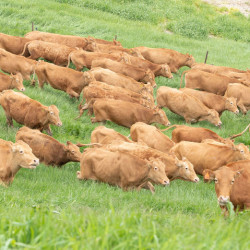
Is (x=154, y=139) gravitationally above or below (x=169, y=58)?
above

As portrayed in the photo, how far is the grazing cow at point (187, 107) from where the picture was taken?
1748cm

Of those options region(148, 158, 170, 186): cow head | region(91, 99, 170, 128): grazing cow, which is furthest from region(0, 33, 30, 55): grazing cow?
region(148, 158, 170, 186): cow head

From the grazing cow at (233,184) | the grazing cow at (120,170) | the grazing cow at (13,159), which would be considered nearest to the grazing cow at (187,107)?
the grazing cow at (120,170)

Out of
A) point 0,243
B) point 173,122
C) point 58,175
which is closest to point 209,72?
point 173,122

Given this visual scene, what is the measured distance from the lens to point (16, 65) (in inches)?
703

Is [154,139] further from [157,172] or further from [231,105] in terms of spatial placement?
[231,105]

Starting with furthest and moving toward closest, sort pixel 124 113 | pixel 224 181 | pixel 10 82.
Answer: pixel 124 113
pixel 10 82
pixel 224 181

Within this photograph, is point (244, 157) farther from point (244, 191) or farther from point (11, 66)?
point (11, 66)

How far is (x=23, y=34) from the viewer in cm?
2402

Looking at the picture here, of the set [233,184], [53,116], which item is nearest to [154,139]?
[53,116]

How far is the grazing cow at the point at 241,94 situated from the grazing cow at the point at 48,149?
8.56 m

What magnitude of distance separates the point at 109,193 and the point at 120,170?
1055mm

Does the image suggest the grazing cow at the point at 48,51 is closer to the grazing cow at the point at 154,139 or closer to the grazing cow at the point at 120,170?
the grazing cow at the point at 154,139

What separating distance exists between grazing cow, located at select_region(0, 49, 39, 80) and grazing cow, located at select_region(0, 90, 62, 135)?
13.0 feet
